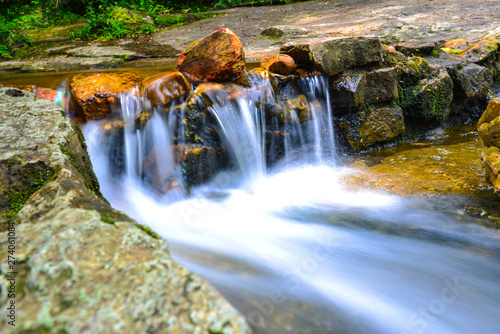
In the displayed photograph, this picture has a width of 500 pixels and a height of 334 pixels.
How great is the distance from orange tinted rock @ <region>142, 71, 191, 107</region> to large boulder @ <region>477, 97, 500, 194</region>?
3502 mm

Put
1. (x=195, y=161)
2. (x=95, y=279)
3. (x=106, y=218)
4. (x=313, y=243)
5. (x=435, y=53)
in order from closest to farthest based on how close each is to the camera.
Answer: (x=95, y=279) → (x=106, y=218) → (x=313, y=243) → (x=195, y=161) → (x=435, y=53)

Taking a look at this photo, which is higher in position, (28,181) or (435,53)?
(28,181)

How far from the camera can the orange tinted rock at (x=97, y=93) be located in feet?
13.1

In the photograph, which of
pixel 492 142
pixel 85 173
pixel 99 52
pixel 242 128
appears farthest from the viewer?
pixel 99 52

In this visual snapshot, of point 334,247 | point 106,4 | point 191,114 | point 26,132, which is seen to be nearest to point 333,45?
point 191,114

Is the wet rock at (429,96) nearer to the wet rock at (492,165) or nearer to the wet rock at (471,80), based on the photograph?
the wet rock at (471,80)

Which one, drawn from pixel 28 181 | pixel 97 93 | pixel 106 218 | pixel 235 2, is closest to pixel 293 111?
pixel 97 93

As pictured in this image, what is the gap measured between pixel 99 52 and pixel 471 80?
25.0 ft

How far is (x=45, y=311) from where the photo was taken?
1.08 m

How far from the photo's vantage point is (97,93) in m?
4.05

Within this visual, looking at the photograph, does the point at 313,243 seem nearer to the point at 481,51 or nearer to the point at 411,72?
the point at 411,72

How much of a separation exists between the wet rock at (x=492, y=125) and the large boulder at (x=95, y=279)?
337 centimetres

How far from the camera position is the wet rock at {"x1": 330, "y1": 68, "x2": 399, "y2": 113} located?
490 cm


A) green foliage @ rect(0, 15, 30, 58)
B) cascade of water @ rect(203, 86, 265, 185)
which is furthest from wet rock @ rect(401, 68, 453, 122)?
green foliage @ rect(0, 15, 30, 58)
